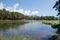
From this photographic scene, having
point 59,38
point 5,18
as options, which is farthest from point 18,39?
point 5,18

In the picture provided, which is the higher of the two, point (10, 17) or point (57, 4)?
point (57, 4)

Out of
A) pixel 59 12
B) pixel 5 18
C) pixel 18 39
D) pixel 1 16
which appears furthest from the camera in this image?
pixel 5 18

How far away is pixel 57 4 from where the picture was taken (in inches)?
1335

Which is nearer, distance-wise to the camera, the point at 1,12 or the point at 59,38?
the point at 59,38

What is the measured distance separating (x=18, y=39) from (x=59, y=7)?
17696 millimetres

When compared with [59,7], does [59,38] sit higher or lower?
lower

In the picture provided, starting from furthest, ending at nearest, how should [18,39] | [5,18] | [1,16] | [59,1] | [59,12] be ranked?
1. [5,18]
2. [1,16]
3. [59,12]
4. [59,1]
5. [18,39]

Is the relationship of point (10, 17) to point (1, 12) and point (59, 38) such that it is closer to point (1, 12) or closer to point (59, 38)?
point (1, 12)

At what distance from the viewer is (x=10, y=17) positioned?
382 ft

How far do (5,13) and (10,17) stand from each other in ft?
22.2

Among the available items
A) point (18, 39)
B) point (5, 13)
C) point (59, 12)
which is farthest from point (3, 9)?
point (18, 39)

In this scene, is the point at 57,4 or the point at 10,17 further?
the point at 10,17

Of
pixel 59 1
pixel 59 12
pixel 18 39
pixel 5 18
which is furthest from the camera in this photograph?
pixel 5 18

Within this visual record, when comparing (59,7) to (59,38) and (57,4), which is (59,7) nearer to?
(57,4)
